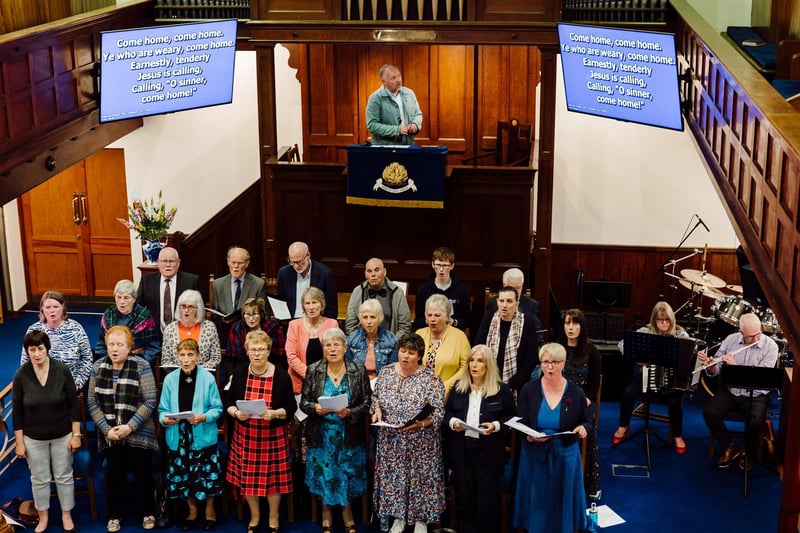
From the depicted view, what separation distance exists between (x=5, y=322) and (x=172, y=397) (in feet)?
20.4

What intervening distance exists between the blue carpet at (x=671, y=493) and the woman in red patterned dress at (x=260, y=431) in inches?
15.4

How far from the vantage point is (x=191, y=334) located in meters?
7.71

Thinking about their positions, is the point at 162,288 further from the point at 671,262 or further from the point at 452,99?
the point at 671,262

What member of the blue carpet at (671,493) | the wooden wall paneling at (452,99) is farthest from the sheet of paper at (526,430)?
the wooden wall paneling at (452,99)

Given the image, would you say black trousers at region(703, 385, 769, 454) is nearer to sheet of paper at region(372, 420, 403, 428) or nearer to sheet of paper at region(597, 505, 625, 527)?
sheet of paper at region(597, 505, 625, 527)

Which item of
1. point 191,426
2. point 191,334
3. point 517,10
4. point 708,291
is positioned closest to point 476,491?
point 191,426

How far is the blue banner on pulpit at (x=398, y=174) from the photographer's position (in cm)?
943

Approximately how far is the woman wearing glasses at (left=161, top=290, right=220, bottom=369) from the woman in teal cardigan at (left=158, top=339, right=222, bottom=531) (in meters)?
0.32

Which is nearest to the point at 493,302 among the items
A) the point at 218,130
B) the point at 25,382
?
the point at 25,382

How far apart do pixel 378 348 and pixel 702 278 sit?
4.41 m

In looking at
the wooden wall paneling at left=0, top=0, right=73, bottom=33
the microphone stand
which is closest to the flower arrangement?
the wooden wall paneling at left=0, top=0, right=73, bottom=33

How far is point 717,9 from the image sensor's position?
1046 cm

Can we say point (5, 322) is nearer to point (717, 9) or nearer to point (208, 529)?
point (208, 529)

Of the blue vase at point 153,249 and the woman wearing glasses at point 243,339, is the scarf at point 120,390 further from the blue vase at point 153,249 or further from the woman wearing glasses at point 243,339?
the blue vase at point 153,249
